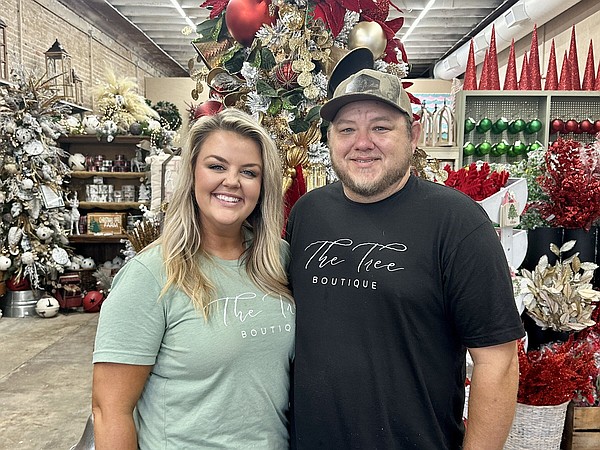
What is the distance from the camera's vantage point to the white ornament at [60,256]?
20.2ft

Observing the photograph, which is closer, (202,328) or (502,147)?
(202,328)

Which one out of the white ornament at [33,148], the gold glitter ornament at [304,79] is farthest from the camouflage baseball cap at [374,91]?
the white ornament at [33,148]

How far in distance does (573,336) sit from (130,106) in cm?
606

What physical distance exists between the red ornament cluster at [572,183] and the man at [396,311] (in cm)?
136

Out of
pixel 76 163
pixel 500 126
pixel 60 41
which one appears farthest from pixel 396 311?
pixel 60 41

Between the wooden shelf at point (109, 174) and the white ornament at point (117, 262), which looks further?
the white ornament at point (117, 262)

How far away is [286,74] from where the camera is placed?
74.2 inches

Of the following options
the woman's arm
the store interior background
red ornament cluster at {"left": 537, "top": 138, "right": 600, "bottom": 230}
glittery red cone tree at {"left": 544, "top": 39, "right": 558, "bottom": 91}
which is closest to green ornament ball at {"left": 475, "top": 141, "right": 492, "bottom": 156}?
glittery red cone tree at {"left": 544, "top": 39, "right": 558, "bottom": 91}

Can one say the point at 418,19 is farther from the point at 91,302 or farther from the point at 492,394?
the point at 492,394

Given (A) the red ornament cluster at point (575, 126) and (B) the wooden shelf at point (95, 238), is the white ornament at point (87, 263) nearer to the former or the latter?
(B) the wooden shelf at point (95, 238)

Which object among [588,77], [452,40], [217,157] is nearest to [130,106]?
[588,77]

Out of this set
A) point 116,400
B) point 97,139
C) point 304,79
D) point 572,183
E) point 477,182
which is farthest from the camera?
point 97,139

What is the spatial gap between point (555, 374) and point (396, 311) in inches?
53.5

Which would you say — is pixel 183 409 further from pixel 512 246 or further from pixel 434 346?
pixel 512 246
